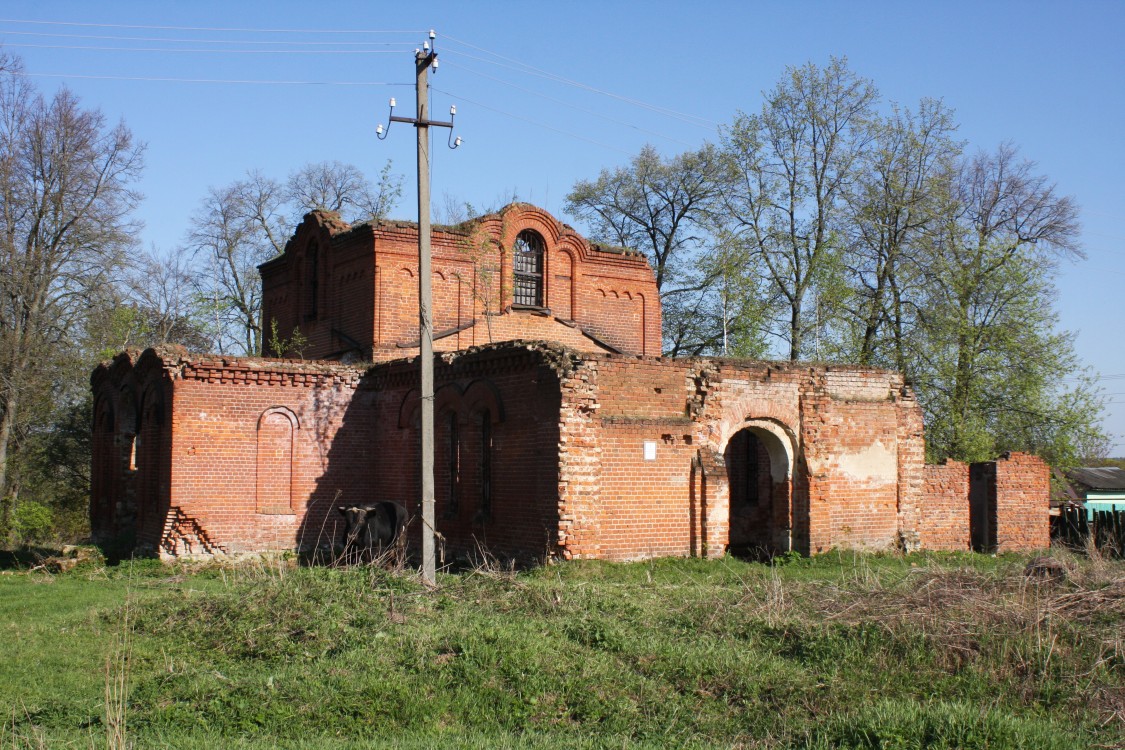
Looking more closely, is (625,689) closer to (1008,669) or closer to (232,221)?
(1008,669)

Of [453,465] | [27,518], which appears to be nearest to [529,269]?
[453,465]

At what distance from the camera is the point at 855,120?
1314 inches

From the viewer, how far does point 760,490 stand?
20.3 meters

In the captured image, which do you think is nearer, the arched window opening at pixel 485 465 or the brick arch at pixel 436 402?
the arched window opening at pixel 485 465

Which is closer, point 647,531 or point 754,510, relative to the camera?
point 647,531

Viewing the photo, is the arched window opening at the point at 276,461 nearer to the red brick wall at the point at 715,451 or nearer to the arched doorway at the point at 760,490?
the red brick wall at the point at 715,451

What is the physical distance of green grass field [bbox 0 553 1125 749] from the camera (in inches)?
313

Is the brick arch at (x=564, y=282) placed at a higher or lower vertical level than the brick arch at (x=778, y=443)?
higher

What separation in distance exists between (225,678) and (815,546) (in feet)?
40.2

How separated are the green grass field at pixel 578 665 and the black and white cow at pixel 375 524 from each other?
16.8ft

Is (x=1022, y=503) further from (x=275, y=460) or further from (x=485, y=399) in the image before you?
(x=275, y=460)

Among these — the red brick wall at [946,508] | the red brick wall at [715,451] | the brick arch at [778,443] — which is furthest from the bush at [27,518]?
the red brick wall at [946,508]

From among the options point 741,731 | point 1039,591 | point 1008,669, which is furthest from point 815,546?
point 741,731

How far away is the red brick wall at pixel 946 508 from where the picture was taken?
21.6m
